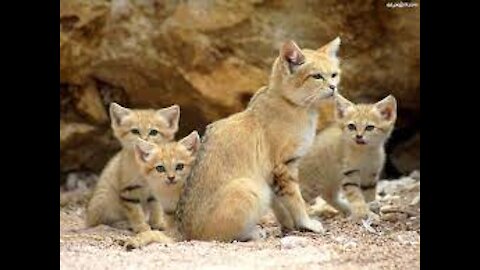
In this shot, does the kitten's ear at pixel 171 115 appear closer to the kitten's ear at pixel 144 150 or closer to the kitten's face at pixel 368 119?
the kitten's ear at pixel 144 150

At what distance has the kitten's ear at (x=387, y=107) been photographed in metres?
Answer: 3.93

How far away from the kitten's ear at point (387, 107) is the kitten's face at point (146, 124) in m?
0.94

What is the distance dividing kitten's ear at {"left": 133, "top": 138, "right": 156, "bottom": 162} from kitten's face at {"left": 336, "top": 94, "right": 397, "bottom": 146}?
869 millimetres

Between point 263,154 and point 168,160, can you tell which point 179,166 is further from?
point 263,154

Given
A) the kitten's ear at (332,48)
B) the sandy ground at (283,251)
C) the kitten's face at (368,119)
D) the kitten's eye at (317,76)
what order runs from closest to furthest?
the sandy ground at (283,251)
the kitten's eye at (317,76)
the kitten's ear at (332,48)
the kitten's face at (368,119)

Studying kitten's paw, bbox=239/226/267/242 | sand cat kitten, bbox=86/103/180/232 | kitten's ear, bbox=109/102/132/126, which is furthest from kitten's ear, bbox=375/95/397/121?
kitten's ear, bbox=109/102/132/126

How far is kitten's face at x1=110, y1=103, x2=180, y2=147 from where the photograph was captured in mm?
4031

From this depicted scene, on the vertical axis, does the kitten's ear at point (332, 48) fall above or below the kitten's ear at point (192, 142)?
above

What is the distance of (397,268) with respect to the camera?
109 inches

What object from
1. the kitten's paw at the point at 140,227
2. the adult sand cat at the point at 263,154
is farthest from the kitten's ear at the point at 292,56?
the kitten's paw at the point at 140,227

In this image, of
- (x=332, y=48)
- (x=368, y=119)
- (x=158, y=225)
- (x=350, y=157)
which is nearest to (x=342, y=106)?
(x=368, y=119)

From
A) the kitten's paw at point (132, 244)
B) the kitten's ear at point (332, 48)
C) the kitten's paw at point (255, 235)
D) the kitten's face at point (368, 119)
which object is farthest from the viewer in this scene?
the kitten's face at point (368, 119)

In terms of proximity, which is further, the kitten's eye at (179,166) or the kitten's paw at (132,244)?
the kitten's eye at (179,166)
